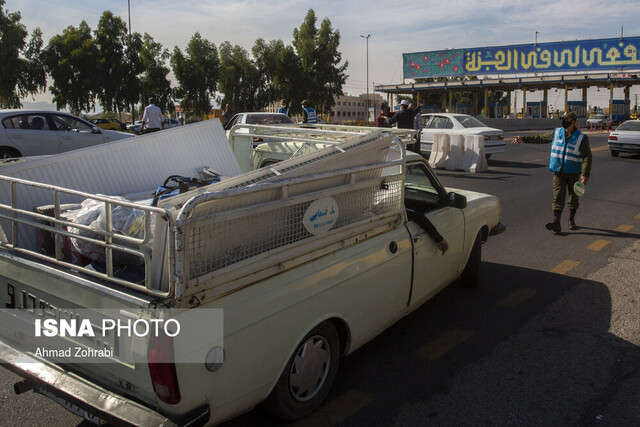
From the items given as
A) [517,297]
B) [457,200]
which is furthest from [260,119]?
[457,200]

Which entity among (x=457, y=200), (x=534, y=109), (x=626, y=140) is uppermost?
(x=534, y=109)

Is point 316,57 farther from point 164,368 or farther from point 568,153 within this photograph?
point 164,368

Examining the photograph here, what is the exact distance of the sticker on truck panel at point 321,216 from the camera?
304 cm

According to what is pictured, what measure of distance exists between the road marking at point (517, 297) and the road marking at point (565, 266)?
31.8 inches

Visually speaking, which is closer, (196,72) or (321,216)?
(321,216)

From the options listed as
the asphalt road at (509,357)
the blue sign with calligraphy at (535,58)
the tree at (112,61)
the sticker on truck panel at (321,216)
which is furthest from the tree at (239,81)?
the sticker on truck panel at (321,216)

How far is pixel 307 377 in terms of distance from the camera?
3062mm

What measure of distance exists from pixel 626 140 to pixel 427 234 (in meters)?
16.8

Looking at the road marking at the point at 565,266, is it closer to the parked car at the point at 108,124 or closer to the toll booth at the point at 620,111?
the parked car at the point at 108,124

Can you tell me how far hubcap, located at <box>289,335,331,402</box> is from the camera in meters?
2.97

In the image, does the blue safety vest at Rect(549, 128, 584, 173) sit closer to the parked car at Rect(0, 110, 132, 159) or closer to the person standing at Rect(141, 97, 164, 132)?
the person standing at Rect(141, 97, 164, 132)

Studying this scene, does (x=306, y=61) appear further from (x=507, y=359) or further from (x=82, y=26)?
(x=507, y=359)

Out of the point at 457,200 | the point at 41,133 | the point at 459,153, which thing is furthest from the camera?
the point at 459,153

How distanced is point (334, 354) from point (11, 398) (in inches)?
81.9
